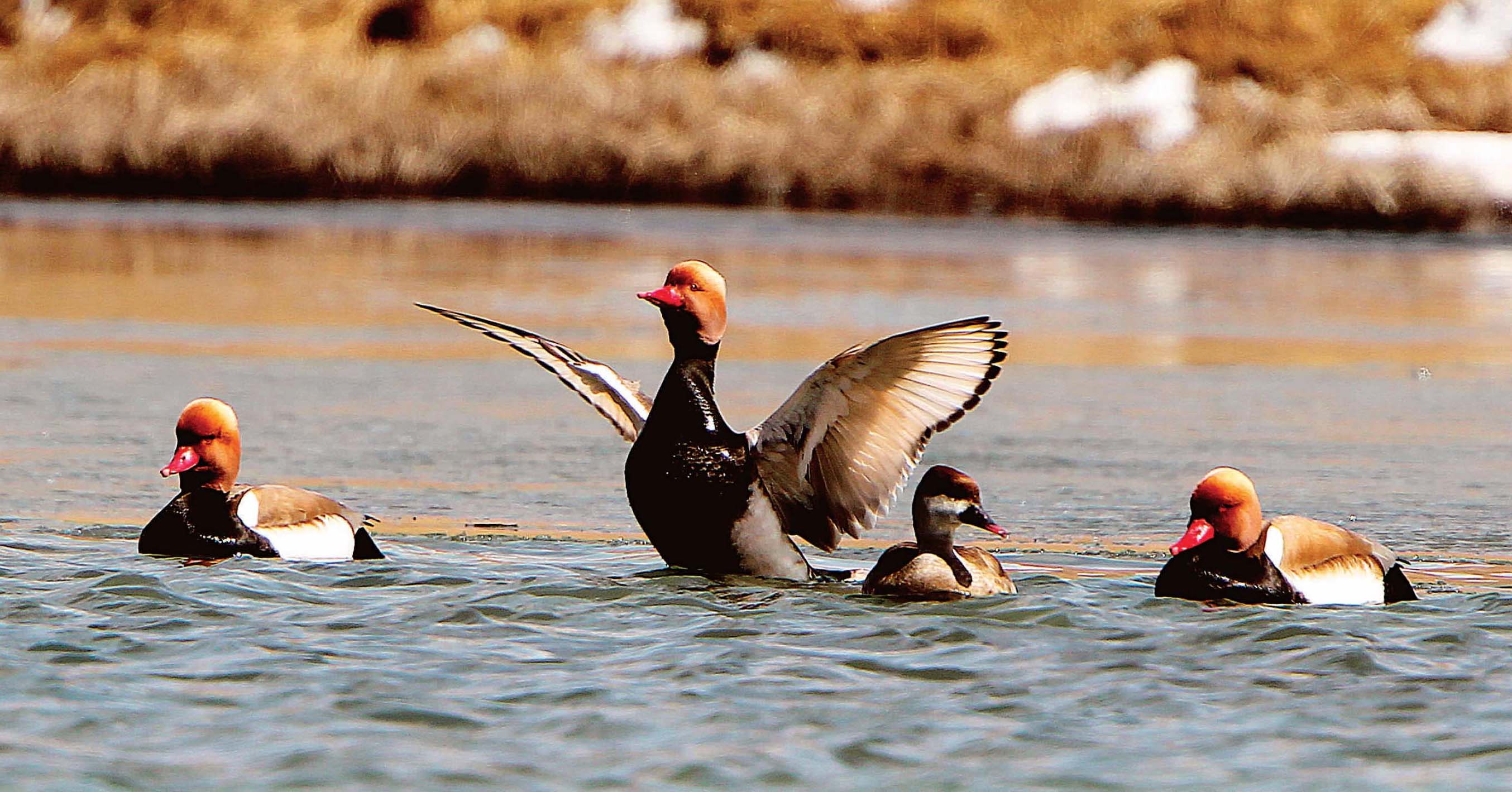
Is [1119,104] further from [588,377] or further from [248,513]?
[248,513]

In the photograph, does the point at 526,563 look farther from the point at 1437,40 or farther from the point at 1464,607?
the point at 1437,40

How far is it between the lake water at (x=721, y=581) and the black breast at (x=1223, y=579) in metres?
0.08

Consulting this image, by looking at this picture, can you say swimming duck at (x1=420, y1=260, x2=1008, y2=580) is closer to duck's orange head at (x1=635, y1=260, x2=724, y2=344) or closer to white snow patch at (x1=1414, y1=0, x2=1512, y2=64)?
duck's orange head at (x1=635, y1=260, x2=724, y2=344)

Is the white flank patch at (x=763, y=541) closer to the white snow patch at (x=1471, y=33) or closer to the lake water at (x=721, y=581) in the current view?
the lake water at (x=721, y=581)

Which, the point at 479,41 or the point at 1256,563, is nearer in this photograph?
the point at 1256,563

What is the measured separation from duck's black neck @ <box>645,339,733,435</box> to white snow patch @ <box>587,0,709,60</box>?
15716 millimetres

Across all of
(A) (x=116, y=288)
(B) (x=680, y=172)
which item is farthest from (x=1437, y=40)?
(A) (x=116, y=288)

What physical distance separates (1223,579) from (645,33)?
17208mm

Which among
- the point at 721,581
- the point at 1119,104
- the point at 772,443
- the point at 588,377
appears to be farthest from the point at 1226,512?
the point at 1119,104

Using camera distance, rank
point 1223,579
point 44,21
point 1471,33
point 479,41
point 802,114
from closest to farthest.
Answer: point 1223,579 < point 802,114 < point 1471,33 < point 479,41 < point 44,21

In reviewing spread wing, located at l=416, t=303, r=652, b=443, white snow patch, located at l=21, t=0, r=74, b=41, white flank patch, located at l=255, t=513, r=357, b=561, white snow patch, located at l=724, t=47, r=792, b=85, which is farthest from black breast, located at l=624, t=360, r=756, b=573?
white snow patch, located at l=21, t=0, r=74, b=41

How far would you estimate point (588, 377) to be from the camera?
707 centimetres

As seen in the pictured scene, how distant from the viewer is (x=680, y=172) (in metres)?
19.7

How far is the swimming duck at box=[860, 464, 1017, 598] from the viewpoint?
6.30 m
